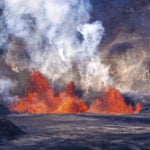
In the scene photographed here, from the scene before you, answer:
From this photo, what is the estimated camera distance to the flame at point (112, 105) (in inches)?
3297

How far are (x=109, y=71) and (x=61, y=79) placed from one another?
10088 millimetres

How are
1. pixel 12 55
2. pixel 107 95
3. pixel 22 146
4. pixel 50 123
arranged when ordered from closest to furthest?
pixel 22 146 < pixel 50 123 < pixel 107 95 < pixel 12 55

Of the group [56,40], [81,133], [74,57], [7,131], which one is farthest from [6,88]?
[81,133]

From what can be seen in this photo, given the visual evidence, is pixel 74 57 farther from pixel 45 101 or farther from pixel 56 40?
pixel 45 101

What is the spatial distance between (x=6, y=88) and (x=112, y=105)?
2121 centimetres

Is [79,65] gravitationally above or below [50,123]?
above

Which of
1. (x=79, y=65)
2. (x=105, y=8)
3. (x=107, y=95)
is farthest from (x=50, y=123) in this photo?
(x=105, y=8)

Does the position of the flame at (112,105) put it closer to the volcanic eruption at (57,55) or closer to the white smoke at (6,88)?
the volcanic eruption at (57,55)

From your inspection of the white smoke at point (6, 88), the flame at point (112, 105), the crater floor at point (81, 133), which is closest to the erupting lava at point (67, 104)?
the flame at point (112, 105)

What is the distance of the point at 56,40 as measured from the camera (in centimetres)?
9881

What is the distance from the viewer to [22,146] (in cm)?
4369

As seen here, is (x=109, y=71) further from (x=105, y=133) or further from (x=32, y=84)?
(x=105, y=133)

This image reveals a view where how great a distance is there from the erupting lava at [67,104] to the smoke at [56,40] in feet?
14.0

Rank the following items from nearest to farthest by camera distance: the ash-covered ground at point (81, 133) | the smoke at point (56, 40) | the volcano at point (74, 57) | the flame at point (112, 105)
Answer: the ash-covered ground at point (81, 133), the flame at point (112, 105), the volcano at point (74, 57), the smoke at point (56, 40)
